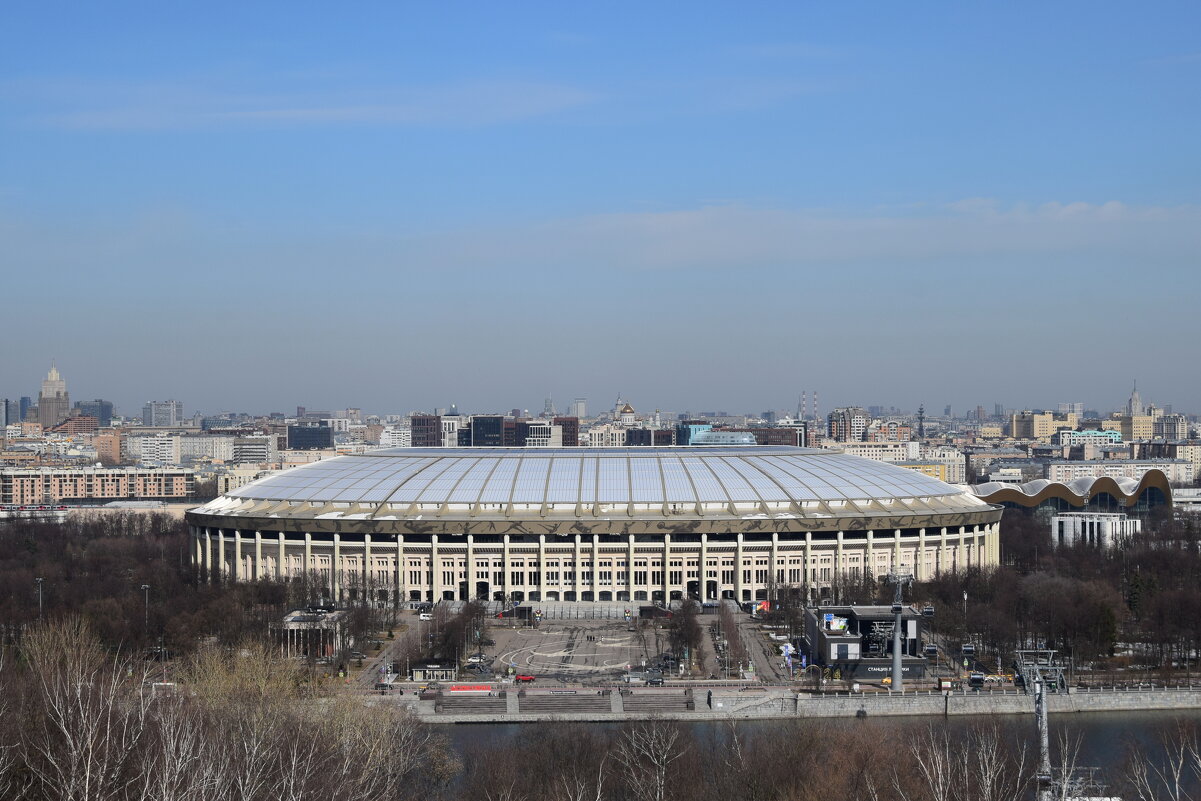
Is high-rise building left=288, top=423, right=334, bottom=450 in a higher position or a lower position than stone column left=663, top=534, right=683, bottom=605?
higher

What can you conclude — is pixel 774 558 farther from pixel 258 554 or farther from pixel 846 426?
pixel 846 426

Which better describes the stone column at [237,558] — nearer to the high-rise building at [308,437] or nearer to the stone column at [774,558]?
the stone column at [774,558]

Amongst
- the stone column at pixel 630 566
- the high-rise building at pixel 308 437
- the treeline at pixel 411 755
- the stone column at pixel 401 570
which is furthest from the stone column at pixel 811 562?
the high-rise building at pixel 308 437

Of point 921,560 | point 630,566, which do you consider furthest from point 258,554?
point 921,560

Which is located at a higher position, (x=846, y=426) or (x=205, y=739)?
(x=846, y=426)

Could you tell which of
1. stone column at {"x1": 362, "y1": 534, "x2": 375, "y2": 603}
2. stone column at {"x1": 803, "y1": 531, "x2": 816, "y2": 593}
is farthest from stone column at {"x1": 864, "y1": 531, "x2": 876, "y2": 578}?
stone column at {"x1": 362, "y1": 534, "x2": 375, "y2": 603}

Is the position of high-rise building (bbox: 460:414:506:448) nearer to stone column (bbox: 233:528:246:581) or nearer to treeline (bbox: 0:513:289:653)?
treeline (bbox: 0:513:289:653)

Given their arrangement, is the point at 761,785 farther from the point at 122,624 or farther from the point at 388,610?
the point at 388,610

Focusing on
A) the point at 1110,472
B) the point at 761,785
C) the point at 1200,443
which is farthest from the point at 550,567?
the point at 1200,443

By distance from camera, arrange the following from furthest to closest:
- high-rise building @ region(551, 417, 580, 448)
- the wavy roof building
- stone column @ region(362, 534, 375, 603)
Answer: high-rise building @ region(551, 417, 580, 448)
the wavy roof building
stone column @ region(362, 534, 375, 603)
